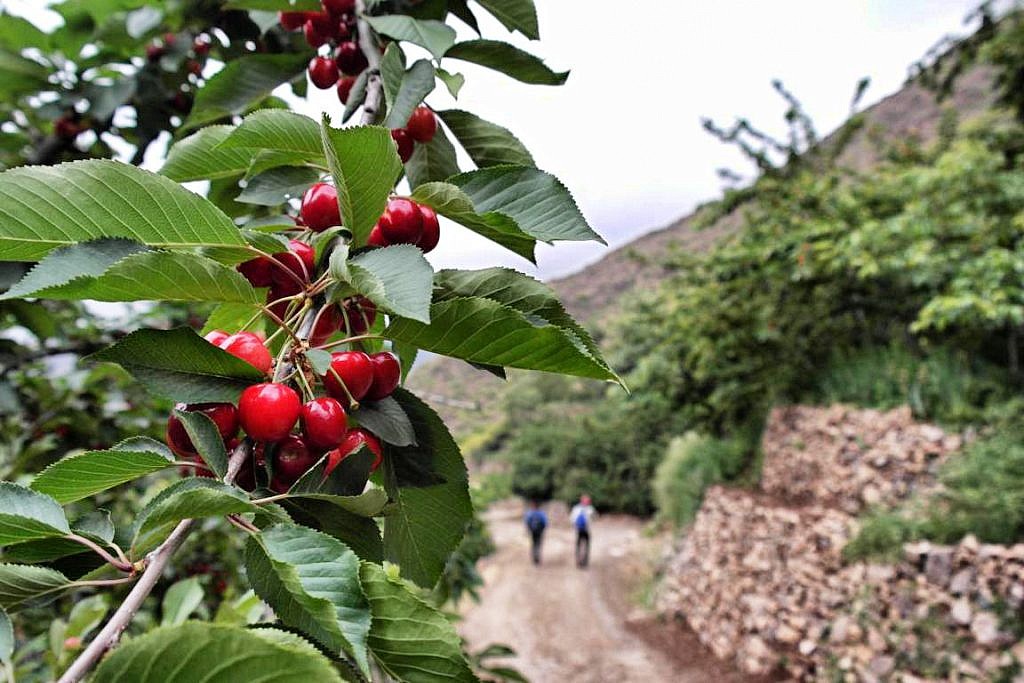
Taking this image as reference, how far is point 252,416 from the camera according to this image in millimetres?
432

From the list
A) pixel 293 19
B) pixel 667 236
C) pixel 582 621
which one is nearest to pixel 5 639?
pixel 293 19

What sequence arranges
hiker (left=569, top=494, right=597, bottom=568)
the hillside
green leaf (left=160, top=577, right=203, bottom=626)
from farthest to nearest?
the hillside < hiker (left=569, top=494, right=597, bottom=568) < green leaf (left=160, top=577, right=203, bottom=626)

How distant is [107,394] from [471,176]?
2.60m

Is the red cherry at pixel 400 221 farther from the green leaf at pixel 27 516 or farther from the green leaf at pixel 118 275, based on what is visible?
the green leaf at pixel 27 516

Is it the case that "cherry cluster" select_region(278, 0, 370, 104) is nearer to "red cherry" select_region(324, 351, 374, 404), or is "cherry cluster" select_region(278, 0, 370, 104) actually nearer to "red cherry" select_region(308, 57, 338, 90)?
"red cherry" select_region(308, 57, 338, 90)

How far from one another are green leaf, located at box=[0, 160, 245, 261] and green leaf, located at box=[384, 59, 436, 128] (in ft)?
0.66

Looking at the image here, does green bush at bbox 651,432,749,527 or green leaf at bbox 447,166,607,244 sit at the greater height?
green leaf at bbox 447,166,607,244

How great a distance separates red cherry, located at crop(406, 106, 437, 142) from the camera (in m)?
0.71

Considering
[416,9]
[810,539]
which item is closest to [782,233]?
[810,539]

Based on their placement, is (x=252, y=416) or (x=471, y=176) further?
(x=471, y=176)

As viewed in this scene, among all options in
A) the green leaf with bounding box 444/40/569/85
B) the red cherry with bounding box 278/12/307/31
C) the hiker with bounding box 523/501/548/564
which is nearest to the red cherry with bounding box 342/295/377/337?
the green leaf with bounding box 444/40/569/85

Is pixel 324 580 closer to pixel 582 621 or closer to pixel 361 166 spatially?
pixel 361 166

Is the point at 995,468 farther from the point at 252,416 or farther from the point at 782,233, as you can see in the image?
the point at 252,416

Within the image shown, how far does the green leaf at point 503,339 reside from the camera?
0.43 meters
